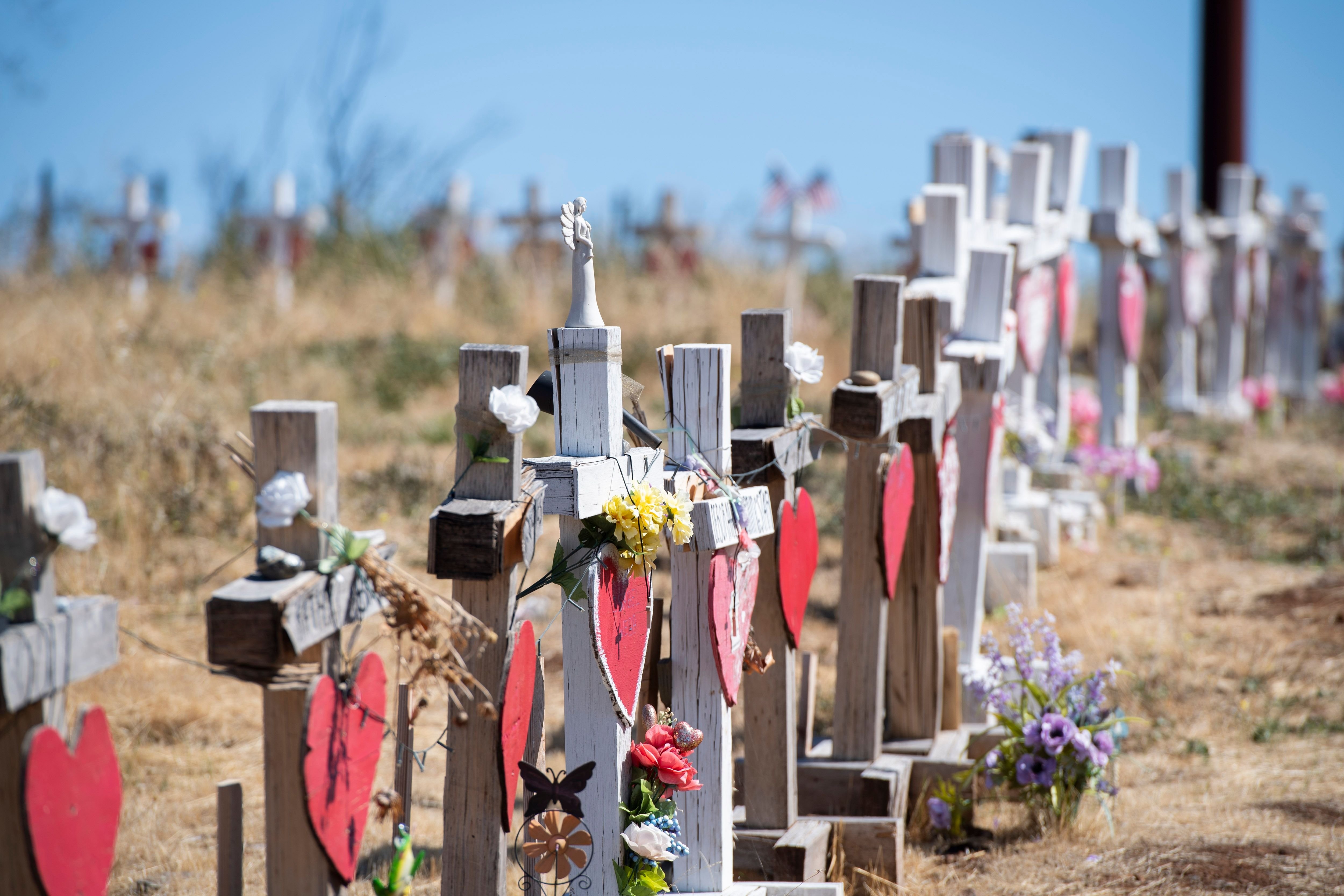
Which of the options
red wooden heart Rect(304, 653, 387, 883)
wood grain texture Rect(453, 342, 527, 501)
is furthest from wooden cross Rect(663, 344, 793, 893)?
red wooden heart Rect(304, 653, 387, 883)

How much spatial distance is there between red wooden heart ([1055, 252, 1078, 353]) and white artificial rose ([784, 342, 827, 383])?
4.37 meters

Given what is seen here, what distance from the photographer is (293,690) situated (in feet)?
6.10

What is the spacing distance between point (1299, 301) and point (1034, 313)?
9.26 metres

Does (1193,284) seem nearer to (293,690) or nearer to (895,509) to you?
(895,509)

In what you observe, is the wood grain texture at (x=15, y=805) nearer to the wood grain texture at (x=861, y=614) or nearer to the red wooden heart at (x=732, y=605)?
the red wooden heart at (x=732, y=605)

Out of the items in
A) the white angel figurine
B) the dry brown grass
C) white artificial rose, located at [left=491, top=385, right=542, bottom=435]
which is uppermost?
the white angel figurine

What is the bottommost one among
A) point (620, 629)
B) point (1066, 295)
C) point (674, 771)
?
point (674, 771)

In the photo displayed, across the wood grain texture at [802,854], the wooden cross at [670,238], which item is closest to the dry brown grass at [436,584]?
the wood grain texture at [802,854]

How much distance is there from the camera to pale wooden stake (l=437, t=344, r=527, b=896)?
2.12 metres

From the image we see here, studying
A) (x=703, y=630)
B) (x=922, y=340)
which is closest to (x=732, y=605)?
(x=703, y=630)

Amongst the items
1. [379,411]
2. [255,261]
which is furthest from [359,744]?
[255,261]

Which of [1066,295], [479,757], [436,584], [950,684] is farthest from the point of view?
[1066,295]

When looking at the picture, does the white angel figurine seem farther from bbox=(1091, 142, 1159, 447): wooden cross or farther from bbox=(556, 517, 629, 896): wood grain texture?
bbox=(1091, 142, 1159, 447): wooden cross

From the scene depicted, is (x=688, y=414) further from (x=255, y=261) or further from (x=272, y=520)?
(x=255, y=261)
